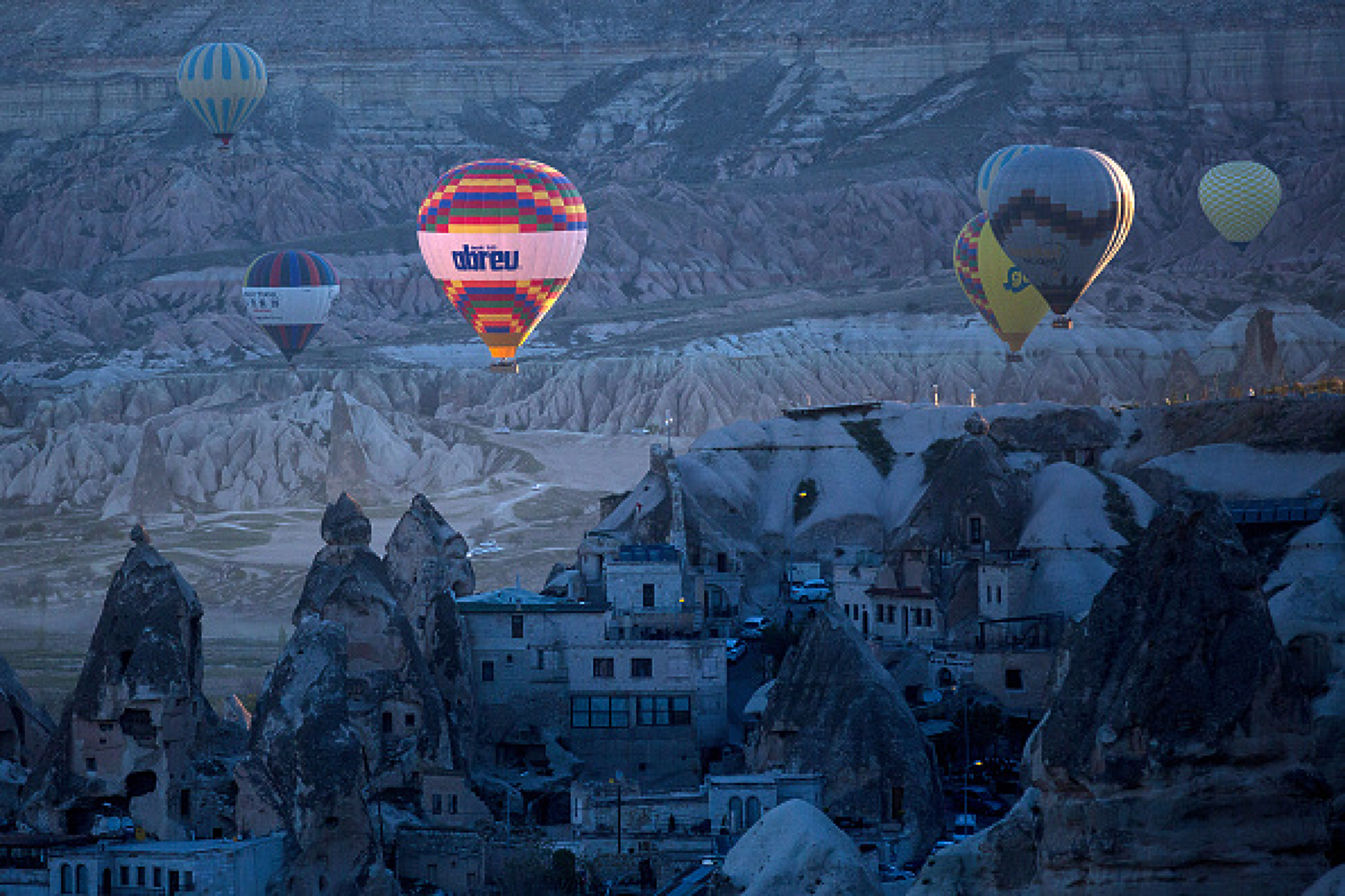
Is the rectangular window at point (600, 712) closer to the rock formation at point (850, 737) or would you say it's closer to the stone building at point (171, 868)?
the rock formation at point (850, 737)

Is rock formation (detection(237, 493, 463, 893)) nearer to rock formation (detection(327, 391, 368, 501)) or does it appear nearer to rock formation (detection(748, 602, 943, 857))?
rock formation (detection(748, 602, 943, 857))

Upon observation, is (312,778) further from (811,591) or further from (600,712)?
(811,591)

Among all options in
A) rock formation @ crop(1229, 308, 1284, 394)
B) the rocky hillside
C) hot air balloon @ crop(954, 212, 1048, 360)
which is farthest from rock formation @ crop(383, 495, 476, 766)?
the rocky hillside

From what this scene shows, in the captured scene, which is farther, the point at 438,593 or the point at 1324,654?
the point at 438,593

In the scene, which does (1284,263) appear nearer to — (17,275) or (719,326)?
(719,326)

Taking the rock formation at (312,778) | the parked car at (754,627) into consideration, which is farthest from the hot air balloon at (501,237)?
the rock formation at (312,778)

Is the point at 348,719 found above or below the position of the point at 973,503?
below

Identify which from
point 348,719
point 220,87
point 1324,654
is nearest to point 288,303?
point 220,87
